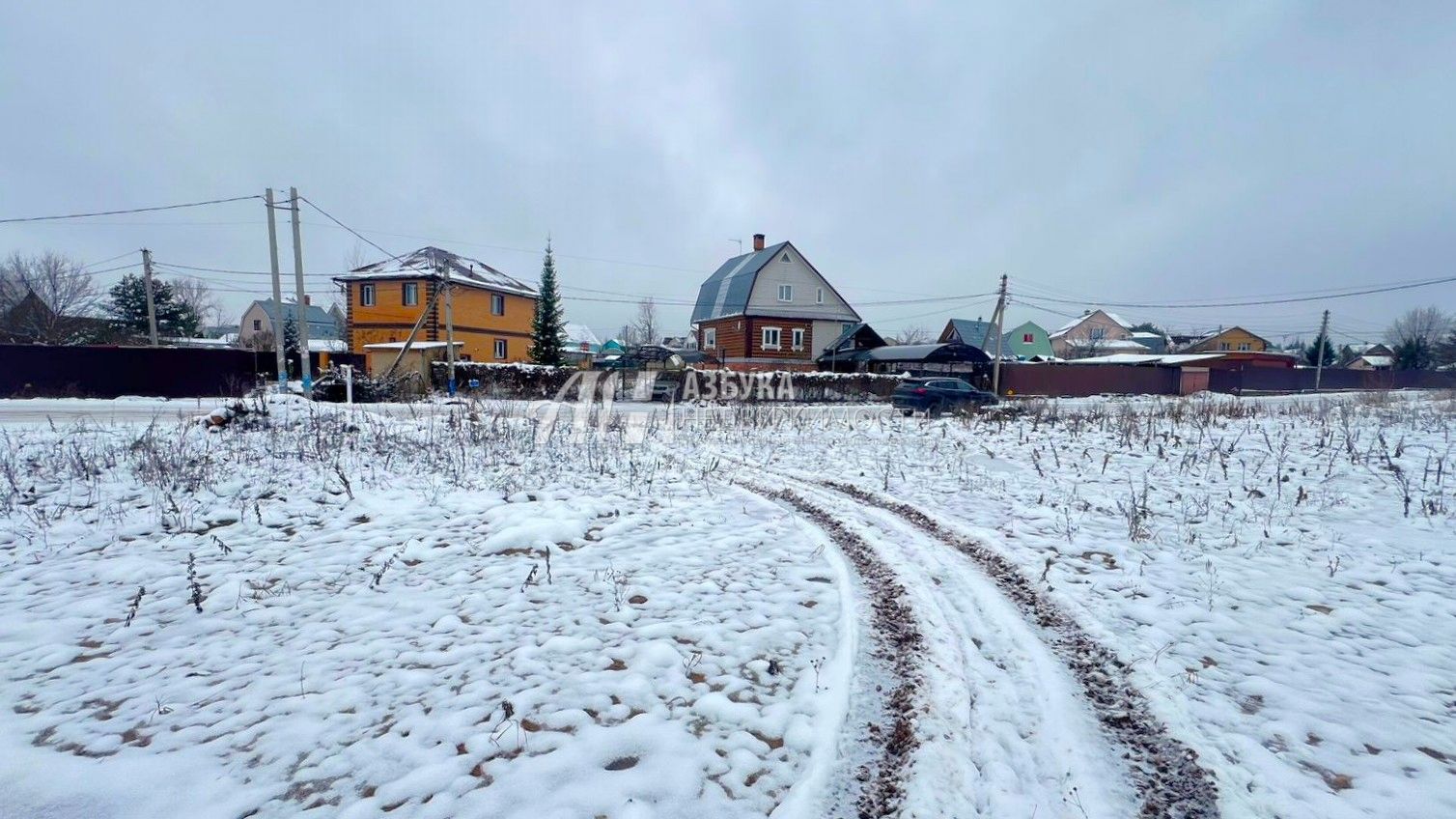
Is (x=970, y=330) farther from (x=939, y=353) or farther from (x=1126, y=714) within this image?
(x=1126, y=714)

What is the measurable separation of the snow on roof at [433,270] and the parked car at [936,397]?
85.8 ft

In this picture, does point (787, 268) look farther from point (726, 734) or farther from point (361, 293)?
point (726, 734)

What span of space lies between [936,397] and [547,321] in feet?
75.9

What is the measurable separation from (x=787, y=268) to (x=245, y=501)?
33613 millimetres

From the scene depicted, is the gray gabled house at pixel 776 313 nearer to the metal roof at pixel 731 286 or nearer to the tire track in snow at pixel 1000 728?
the metal roof at pixel 731 286

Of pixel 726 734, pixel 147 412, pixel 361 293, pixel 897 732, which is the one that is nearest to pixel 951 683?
pixel 897 732

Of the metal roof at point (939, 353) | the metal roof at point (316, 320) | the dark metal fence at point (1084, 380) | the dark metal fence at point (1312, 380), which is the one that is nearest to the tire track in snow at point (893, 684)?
the metal roof at point (939, 353)

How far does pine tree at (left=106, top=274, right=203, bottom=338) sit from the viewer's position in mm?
36219

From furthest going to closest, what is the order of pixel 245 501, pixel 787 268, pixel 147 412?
pixel 787 268 → pixel 147 412 → pixel 245 501

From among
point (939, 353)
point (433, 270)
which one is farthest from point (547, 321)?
point (939, 353)

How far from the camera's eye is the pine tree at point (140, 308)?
36.2 meters

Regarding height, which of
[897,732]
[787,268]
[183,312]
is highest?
[787,268]

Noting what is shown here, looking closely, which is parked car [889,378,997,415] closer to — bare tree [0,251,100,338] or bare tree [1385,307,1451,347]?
bare tree [0,251,100,338]

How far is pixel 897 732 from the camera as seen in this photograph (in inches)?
111
